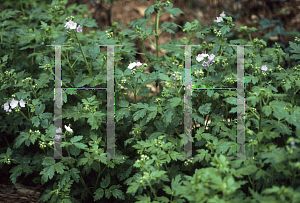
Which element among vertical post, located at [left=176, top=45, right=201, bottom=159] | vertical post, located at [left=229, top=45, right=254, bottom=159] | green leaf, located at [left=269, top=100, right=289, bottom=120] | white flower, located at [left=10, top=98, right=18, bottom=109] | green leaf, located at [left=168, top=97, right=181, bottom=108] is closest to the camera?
green leaf, located at [left=269, top=100, right=289, bottom=120]

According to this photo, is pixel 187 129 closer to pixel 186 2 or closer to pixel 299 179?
pixel 299 179

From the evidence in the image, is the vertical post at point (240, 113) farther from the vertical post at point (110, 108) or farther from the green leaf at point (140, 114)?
the vertical post at point (110, 108)

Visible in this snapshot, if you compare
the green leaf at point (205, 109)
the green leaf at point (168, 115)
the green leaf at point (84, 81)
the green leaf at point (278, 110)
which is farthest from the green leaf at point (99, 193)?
the green leaf at point (278, 110)

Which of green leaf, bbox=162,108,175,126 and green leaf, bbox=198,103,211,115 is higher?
green leaf, bbox=198,103,211,115

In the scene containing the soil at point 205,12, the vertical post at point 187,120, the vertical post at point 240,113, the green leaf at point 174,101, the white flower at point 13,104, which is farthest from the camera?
the soil at point 205,12

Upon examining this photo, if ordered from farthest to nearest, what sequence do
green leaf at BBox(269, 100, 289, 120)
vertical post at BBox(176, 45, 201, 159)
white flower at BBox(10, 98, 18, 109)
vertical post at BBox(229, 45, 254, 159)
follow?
white flower at BBox(10, 98, 18, 109) → vertical post at BBox(176, 45, 201, 159) → vertical post at BBox(229, 45, 254, 159) → green leaf at BBox(269, 100, 289, 120)

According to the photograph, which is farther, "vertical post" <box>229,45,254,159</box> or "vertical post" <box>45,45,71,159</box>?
"vertical post" <box>45,45,71,159</box>

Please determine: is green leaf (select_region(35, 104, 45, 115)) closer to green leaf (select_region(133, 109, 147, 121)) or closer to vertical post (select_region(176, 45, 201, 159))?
green leaf (select_region(133, 109, 147, 121))

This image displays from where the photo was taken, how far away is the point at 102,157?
208 cm

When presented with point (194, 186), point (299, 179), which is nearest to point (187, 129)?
point (194, 186)

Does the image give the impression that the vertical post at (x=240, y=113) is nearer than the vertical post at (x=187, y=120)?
Result: Yes

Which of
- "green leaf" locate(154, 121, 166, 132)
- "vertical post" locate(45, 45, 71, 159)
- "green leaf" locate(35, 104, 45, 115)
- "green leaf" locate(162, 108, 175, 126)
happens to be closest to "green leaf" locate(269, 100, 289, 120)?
"green leaf" locate(162, 108, 175, 126)

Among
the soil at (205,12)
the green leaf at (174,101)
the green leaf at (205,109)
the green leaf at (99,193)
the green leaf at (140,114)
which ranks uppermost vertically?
the soil at (205,12)

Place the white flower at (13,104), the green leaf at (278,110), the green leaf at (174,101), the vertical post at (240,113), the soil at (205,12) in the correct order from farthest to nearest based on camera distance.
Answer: the soil at (205,12) < the white flower at (13,104) < the green leaf at (174,101) < the vertical post at (240,113) < the green leaf at (278,110)
